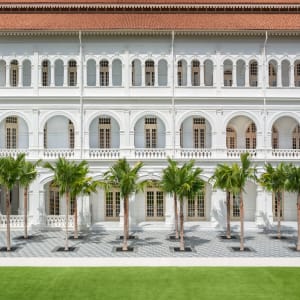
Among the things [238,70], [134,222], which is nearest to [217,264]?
[134,222]

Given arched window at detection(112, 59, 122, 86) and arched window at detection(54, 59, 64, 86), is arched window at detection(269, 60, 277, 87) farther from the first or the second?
arched window at detection(54, 59, 64, 86)

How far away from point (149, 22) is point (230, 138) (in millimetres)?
11774

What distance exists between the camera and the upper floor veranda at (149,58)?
115 feet

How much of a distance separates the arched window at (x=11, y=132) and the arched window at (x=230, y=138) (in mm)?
17836

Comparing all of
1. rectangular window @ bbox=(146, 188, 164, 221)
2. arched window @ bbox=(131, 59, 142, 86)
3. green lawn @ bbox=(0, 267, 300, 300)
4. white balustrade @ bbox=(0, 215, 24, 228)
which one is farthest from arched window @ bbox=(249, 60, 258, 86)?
white balustrade @ bbox=(0, 215, 24, 228)

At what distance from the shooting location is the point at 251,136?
123ft

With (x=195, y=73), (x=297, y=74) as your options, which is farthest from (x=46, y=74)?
(x=297, y=74)

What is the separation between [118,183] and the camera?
26.9m

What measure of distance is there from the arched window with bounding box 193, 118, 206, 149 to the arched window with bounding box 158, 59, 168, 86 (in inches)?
160

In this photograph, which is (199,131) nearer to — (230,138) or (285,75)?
(230,138)

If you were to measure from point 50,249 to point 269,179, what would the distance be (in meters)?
15.2

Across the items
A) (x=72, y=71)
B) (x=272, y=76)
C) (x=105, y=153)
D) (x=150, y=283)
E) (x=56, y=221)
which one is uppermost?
(x=72, y=71)

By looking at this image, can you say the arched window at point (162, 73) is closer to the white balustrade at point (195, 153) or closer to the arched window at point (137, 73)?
the arched window at point (137, 73)

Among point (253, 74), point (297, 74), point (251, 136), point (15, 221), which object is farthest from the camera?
point (251, 136)
